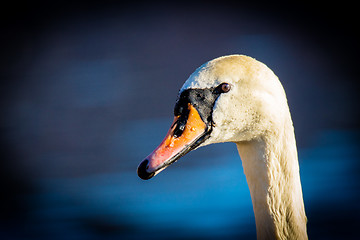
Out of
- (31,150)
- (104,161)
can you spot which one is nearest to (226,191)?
(104,161)

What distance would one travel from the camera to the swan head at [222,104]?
5.41 feet

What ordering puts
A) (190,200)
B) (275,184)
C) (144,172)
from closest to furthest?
(144,172), (275,184), (190,200)

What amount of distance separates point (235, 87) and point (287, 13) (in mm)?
5880

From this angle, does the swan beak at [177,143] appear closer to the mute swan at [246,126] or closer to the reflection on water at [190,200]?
the mute swan at [246,126]

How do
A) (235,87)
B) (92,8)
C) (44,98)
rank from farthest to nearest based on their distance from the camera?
(92,8), (44,98), (235,87)

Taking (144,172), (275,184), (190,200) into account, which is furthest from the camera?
(190,200)

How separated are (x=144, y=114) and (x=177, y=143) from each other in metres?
3.87

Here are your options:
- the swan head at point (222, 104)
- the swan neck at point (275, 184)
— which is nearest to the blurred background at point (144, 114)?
the swan neck at point (275, 184)

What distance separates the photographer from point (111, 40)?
Result: 23.4 feet

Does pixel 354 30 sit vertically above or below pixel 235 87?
above

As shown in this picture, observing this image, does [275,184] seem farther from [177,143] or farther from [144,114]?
[144,114]

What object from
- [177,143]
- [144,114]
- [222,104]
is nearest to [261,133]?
[222,104]

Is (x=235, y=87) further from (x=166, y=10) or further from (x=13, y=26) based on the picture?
(x=13, y=26)

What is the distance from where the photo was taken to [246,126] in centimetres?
170
